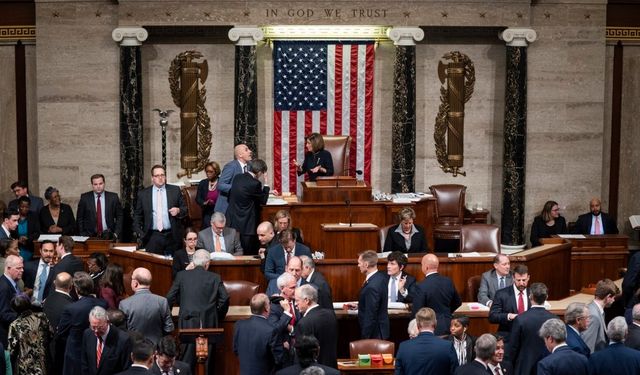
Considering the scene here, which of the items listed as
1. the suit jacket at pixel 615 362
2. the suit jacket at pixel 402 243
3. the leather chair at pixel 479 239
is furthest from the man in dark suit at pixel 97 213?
the suit jacket at pixel 615 362

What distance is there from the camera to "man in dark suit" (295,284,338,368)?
39.5 ft

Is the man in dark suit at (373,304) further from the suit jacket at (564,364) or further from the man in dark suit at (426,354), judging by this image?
the suit jacket at (564,364)

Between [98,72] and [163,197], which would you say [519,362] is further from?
[98,72]

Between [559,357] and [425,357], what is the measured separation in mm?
1200

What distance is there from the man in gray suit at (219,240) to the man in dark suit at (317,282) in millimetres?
2287

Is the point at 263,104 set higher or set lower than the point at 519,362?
higher

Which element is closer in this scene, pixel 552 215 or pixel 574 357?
pixel 574 357

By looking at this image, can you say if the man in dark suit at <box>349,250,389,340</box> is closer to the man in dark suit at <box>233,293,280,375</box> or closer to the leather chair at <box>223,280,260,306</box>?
the leather chair at <box>223,280,260,306</box>

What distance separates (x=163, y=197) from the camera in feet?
57.3

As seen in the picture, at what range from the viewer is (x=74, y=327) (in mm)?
12500

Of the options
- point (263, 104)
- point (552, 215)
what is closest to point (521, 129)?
point (552, 215)

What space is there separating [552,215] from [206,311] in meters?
8.56

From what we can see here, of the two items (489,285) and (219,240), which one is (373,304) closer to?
(489,285)

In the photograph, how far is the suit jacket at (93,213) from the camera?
61.6 ft
